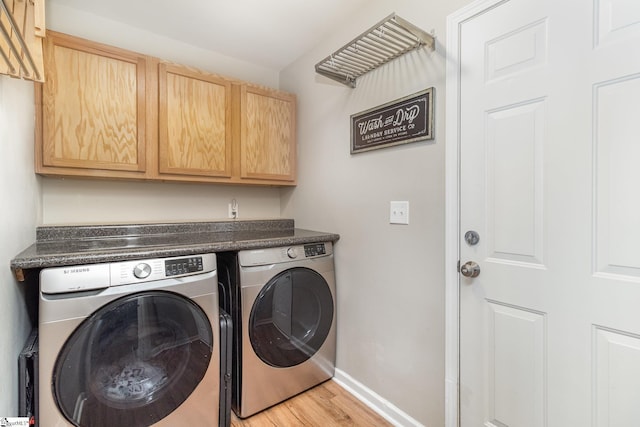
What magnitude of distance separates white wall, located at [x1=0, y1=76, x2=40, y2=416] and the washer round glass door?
0.17 m

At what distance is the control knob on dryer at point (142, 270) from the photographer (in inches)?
51.0

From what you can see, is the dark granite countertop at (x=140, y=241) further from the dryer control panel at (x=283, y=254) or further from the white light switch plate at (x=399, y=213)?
the white light switch plate at (x=399, y=213)

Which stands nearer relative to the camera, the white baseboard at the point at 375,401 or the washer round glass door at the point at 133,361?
the washer round glass door at the point at 133,361

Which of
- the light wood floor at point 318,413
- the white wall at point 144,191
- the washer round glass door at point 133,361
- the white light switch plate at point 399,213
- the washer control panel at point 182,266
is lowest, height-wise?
the light wood floor at point 318,413

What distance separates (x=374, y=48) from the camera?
1.54 metres

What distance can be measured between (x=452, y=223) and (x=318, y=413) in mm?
1347

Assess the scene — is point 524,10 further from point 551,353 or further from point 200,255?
point 200,255

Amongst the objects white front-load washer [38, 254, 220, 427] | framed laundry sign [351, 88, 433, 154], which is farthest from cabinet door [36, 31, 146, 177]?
framed laundry sign [351, 88, 433, 154]

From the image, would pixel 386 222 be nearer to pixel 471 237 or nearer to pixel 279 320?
pixel 471 237

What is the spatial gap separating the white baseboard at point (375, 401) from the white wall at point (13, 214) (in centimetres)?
162

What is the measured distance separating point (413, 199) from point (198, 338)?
1.32m

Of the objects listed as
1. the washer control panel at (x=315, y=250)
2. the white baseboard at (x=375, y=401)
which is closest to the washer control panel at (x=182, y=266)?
the washer control panel at (x=315, y=250)

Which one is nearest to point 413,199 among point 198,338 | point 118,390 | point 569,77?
point 569,77

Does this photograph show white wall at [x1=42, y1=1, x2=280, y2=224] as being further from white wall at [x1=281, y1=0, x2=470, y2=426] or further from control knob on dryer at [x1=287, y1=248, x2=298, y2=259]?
control knob on dryer at [x1=287, y1=248, x2=298, y2=259]
